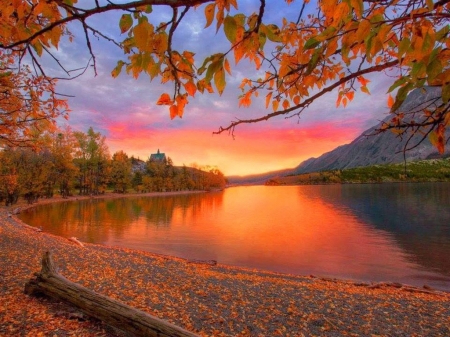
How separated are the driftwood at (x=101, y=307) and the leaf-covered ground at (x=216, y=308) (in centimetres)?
20

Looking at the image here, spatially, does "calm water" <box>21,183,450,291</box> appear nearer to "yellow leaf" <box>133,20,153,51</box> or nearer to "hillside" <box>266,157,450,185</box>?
"yellow leaf" <box>133,20,153,51</box>

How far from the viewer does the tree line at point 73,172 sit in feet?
141

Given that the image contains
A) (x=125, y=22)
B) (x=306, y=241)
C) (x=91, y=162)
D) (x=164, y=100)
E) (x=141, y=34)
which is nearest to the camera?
(x=141, y=34)

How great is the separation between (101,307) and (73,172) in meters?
63.1

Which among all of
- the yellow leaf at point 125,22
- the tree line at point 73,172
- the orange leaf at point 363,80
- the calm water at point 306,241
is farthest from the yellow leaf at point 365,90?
the calm water at point 306,241

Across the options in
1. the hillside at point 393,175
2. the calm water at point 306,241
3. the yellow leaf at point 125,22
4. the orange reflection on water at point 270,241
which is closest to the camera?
the yellow leaf at point 125,22

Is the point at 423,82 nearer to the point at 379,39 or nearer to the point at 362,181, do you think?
the point at 379,39

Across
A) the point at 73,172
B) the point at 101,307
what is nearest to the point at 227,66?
the point at 101,307

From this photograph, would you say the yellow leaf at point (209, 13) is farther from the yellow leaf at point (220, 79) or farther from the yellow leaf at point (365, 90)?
the yellow leaf at point (365, 90)

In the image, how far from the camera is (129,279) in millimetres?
8719

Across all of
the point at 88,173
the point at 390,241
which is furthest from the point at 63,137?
the point at 390,241

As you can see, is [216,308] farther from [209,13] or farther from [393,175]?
[393,175]

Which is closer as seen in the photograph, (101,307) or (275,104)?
(275,104)

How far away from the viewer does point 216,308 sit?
6617mm
